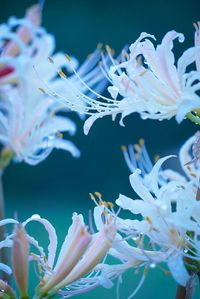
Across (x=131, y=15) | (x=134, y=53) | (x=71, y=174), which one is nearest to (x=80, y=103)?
(x=134, y=53)

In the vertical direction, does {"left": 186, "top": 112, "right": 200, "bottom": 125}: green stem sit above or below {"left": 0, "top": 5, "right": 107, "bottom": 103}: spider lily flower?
below

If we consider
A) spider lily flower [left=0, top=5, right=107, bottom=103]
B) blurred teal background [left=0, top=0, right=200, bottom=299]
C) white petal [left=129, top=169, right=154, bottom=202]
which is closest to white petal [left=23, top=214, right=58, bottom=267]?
white petal [left=129, top=169, right=154, bottom=202]

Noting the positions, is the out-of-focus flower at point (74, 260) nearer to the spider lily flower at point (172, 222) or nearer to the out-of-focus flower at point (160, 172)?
the spider lily flower at point (172, 222)

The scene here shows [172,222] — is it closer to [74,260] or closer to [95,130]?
[74,260]

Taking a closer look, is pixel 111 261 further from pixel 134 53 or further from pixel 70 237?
pixel 134 53

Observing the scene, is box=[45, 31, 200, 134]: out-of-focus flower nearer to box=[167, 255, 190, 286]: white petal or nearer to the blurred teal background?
box=[167, 255, 190, 286]: white petal

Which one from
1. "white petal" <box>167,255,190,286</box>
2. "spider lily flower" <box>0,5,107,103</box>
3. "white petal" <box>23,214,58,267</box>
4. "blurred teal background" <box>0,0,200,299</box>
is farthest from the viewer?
"blurred teal background" <box>0,0,200,299</box>

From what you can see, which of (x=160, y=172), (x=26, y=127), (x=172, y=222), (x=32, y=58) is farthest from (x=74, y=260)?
(x=32, y=58)
